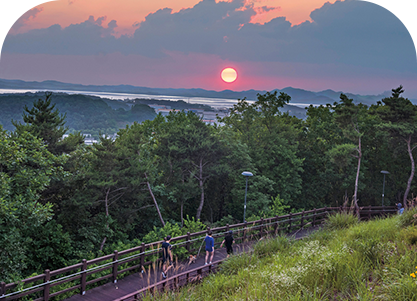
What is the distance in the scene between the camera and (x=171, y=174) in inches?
1051

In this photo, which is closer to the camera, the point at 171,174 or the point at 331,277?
the point at 331,277

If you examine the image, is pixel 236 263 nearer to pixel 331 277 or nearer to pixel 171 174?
pixel 331 277

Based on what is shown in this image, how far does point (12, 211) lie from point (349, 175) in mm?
34108

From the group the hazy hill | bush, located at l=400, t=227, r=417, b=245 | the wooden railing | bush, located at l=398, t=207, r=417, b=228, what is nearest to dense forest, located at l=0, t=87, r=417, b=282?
the wooden railing

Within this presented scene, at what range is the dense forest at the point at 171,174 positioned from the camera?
13.9m

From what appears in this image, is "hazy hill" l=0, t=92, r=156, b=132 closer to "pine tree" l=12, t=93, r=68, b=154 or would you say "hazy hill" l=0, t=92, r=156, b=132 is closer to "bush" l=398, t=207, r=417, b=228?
"pine tree" l=12, t=93, r=68, b=154

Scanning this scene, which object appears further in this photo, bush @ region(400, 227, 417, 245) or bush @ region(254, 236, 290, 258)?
bush @ region(254, 236, 290, 258)

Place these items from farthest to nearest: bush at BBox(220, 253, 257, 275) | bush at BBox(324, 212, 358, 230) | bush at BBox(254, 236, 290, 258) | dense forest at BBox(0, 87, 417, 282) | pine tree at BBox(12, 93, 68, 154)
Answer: pine tree at BBox(12, 93, 68, 154) → dense forest at BBox(0, 87, 417, 282) → bush at BBox(324, 212, 358, 230) → bush at BBox(254, 236, 290, 258) → bush at BBox(220, 253, 257, 275)

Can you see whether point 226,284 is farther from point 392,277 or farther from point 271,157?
point 271,157

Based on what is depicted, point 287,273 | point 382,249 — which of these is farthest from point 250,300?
point 382,249

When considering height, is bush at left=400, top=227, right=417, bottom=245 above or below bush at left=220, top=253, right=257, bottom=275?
above

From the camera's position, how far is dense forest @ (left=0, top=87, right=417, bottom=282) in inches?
548

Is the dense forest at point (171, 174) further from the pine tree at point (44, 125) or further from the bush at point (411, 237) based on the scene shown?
the bush at point (411, 237)

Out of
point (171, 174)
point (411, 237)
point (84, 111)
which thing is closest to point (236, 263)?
point (411, 237)
